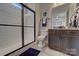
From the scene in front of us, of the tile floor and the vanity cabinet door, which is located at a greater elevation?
the vanity cabinet door

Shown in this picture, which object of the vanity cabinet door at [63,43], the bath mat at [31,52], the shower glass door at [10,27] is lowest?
the bath mat at [31,52]

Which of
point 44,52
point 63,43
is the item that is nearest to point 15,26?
point 44,52

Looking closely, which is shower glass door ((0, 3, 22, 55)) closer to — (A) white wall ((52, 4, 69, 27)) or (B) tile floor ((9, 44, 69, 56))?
(B) tile floor ((9, 44, 69, 56))

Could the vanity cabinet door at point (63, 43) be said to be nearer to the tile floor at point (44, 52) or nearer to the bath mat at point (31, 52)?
the tile floor at point (44, 52)

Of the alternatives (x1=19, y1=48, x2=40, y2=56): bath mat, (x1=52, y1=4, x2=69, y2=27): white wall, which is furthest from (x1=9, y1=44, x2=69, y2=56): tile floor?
(x1=52, y1=4, x2=69, y2=27): white wall

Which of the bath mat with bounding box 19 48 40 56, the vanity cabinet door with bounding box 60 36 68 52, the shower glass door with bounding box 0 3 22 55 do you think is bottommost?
the bath mat with bounding box 19 48 40 56

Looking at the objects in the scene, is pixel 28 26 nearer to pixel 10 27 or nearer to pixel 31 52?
pixel 10 27

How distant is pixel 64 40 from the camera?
1450mm

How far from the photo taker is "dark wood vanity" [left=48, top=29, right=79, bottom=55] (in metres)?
1.41

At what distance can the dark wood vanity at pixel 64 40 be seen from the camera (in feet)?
4.62

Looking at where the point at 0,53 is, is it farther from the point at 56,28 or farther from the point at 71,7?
the point at 71,7

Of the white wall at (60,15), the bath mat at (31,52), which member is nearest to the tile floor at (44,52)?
the bath mat at (31,52)

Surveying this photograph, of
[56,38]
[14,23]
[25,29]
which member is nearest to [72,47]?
[56,38]

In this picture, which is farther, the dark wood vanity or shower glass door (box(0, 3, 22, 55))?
the dark wood vanity
